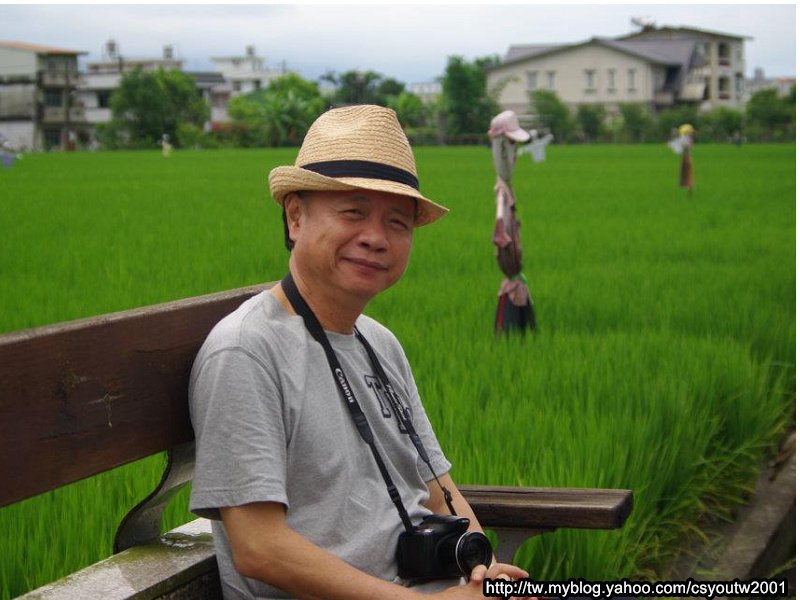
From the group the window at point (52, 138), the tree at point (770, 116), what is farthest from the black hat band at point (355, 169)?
the window at point (52, 138)

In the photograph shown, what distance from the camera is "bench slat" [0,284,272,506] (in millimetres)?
1897

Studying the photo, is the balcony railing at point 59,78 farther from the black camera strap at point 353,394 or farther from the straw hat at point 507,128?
the black camera strap at point 353,394

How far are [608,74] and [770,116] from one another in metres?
13.1

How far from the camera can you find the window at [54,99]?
7538cm

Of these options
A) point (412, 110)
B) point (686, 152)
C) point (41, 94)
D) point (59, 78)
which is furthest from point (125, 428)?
point (412, 110)

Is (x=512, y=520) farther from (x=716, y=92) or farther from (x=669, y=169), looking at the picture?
(x=716, y=92)

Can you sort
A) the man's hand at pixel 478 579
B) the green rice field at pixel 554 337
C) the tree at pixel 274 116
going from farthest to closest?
the tree at pixel 274 116 < the green rice field at pixel 554 337 < the man's hand at pixel 478 579

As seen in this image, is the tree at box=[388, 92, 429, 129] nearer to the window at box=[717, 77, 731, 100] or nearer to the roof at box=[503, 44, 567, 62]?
the roof at box=[503, 44, 567, 62]

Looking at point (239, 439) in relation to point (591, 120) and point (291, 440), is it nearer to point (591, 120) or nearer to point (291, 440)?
point (291, 440)

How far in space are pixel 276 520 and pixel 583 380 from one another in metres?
3.48

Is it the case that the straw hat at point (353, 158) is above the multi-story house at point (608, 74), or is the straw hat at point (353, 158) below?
above

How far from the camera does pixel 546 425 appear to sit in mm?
4406

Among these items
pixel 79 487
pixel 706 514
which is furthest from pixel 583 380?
pixel 79 487

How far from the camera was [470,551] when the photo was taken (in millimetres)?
2221
